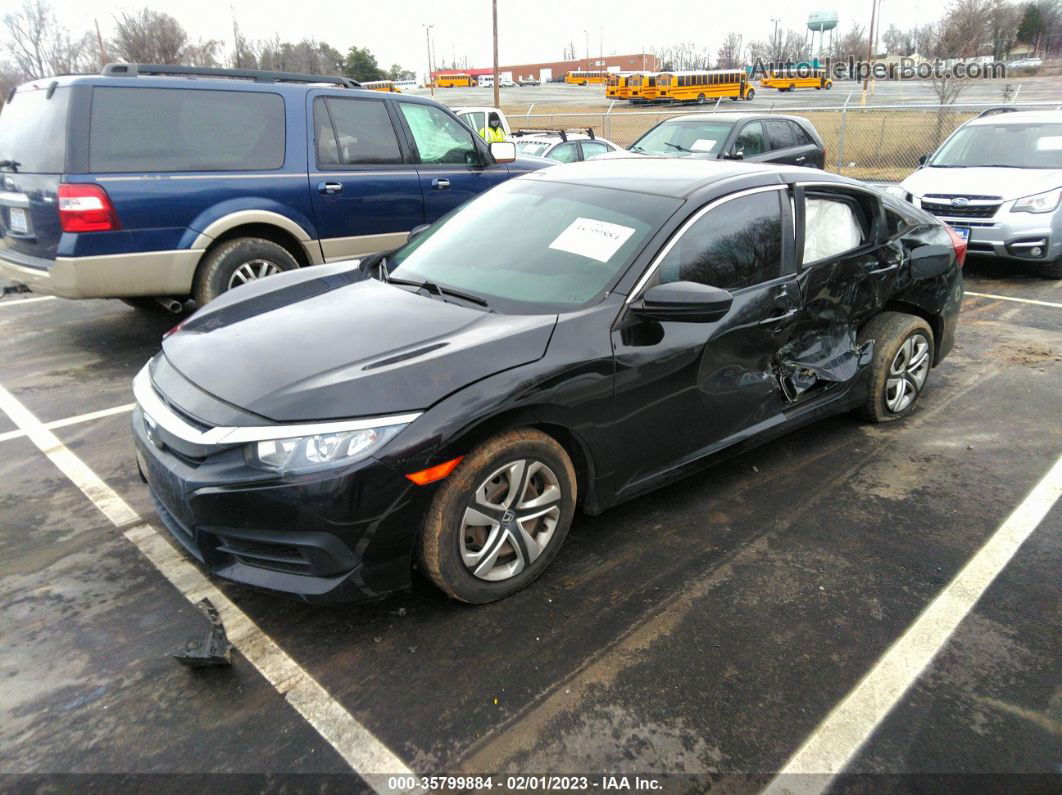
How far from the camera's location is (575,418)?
2.92 meters

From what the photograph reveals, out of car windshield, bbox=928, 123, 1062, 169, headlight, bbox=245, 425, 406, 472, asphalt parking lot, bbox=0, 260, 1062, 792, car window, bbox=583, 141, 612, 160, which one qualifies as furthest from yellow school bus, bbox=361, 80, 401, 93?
car windshield, bbox=928, 123, 1062, 169

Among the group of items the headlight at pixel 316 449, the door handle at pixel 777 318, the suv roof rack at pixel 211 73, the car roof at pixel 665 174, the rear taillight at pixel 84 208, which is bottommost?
the headlight at pixel 316 449

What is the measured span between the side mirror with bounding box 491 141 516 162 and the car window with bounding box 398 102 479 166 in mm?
307

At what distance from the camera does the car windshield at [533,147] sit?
45.1ft

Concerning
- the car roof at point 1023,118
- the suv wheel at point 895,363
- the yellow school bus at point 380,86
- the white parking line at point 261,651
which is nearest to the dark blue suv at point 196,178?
the yellow school bus at point 380,86

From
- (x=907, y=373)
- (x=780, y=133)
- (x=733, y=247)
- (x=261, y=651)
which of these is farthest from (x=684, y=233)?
(x=780, y=133)

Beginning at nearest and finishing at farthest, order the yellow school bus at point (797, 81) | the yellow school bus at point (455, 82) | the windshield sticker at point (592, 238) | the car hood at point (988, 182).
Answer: the windshield sticker at point (592, 238)
the car hood at point (988, 182)
the yellow school bus at point (797, 81)
the yellow school bus at point (455, 82)

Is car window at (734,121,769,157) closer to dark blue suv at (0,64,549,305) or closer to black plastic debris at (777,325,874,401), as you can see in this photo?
dark blue suv at (0,64,549,305)

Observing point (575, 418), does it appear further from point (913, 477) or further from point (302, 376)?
point (913, 477)

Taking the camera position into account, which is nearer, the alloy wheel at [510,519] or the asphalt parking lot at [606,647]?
the asphalt parking lot at [606,647]

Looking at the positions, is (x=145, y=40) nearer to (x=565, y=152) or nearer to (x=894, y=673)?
(x=565, y=152)

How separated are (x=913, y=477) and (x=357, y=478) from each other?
9.93ft

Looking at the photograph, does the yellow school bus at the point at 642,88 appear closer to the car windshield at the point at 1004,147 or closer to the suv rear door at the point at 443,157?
the car windshield at the point at 1004,147

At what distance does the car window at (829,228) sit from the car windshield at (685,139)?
6.36m
